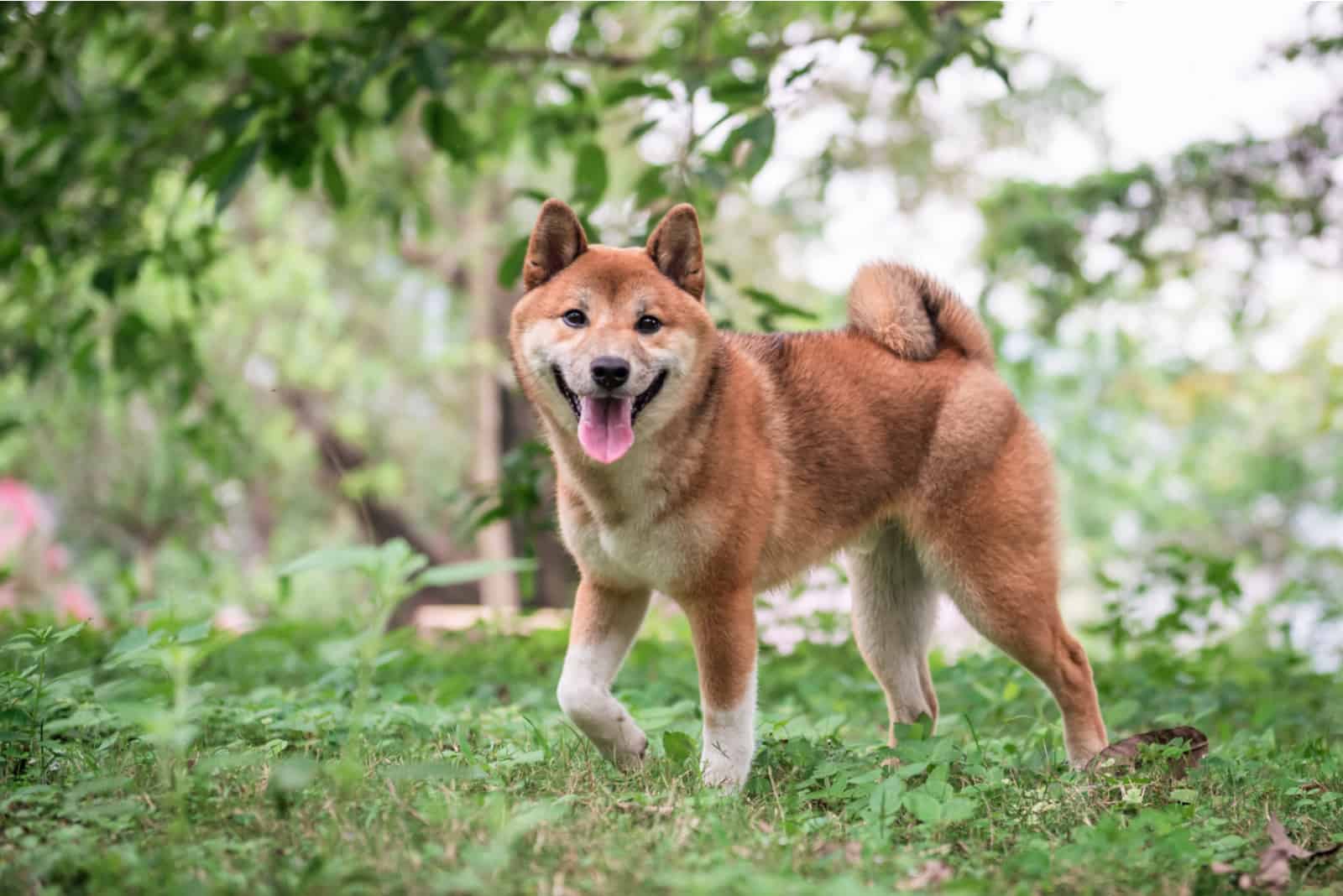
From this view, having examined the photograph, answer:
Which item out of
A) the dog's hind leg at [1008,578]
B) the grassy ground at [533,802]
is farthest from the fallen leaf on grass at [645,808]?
the dog's hind leg at [1008,578]

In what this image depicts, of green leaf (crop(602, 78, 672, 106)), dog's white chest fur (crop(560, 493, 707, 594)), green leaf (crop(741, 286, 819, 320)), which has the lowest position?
dog's white chest fur (crop(560, 493, 707, 594))

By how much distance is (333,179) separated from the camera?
5906 millimetres

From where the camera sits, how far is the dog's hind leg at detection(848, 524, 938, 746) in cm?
471

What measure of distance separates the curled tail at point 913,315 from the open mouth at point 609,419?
1217 mm

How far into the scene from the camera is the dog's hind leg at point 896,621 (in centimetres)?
471

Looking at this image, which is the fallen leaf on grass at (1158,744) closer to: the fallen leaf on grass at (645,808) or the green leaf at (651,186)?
the fallen leaf on grass at (645,808)

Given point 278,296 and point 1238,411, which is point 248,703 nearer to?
point 278,296

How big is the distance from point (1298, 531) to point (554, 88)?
1438 cm

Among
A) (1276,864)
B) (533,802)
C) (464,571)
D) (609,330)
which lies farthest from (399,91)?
(1276,864)

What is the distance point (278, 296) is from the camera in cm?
1502

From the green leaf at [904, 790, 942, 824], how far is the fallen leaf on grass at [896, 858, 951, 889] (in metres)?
0.28

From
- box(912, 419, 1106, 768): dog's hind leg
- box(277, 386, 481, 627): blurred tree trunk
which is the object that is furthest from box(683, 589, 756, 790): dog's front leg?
box(277, 386, 481, 627): blurred tree trunk

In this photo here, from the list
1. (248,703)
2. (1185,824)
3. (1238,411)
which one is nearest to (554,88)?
(248,703)

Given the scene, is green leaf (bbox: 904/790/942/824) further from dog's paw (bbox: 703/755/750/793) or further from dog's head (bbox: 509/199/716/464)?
dog's head (bbox: 509/199/716/464)
